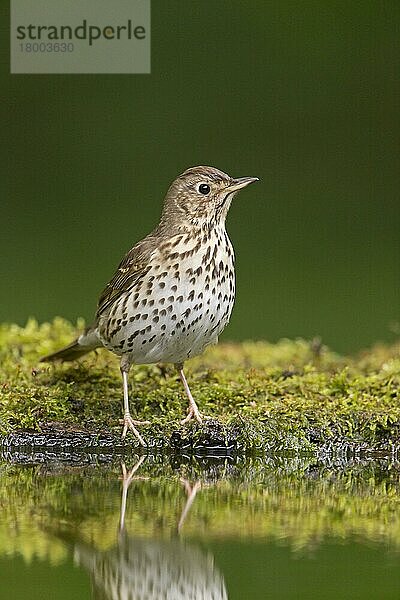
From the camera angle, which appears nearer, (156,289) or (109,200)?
(156,289)

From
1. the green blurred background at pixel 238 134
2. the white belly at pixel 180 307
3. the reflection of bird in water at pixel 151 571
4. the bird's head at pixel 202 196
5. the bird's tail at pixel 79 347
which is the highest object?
Answer: the green blurred background at pixel 238 134

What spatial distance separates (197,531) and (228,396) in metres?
1.85

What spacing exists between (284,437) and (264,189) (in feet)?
30.2

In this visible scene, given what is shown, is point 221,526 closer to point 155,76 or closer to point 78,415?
point 78,415

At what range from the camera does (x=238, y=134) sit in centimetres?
1502

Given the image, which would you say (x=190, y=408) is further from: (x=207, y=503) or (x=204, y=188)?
(x=207, y=503)

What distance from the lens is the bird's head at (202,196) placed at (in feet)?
20.1

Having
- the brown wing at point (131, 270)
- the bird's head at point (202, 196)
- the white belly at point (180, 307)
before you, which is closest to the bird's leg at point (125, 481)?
the white belly at point (180, 307)

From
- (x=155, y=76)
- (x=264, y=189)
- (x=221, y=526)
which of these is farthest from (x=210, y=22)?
(x=221, y=526)

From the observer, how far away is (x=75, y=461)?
5.59 meters

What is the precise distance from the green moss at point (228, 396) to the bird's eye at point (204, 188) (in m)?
0.93

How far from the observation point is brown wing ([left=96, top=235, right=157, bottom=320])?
6039 mm

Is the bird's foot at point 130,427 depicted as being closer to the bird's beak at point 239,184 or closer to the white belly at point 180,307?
the white belly at point 180,307

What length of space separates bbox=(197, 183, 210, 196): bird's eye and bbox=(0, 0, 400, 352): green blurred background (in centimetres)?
640
